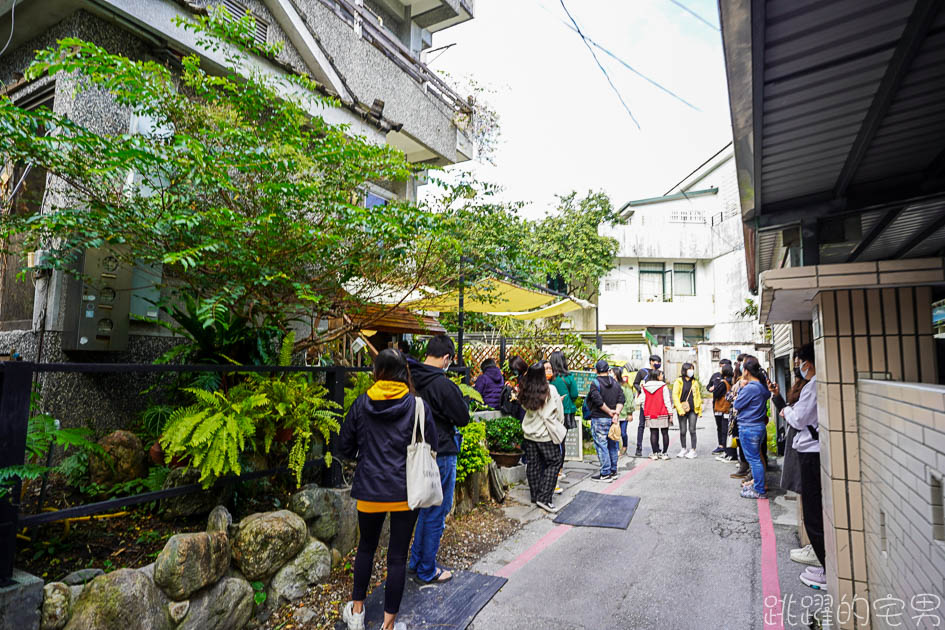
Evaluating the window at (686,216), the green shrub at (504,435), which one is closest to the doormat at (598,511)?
the green shrub at (504,435)

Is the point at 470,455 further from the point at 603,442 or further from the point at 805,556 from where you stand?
the point at 805,556

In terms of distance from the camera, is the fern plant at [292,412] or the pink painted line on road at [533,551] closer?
the fern plant at [292,412]

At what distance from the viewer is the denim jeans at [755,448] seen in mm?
7006

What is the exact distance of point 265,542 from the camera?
3738 mm

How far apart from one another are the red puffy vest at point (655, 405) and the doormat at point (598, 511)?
3.01 m

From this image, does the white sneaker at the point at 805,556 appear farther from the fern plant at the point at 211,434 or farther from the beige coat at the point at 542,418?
the fern plant at the point at 211,434

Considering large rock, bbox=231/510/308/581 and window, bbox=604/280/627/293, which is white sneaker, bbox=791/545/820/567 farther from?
window, bbox=604/280/627/293

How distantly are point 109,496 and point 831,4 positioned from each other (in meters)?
5.23

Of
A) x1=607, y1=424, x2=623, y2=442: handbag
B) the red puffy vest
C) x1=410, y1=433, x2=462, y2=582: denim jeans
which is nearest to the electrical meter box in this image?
x1=410, y1=433, x2=462, y2=582: denim jeans

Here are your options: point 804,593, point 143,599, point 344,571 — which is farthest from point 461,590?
point 804,593

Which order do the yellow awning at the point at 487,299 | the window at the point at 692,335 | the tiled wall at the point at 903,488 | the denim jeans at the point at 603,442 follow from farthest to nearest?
the window at the point at 692,335 → the denim jeans at the point at 603,442 → the yellow awning at the point at 487,299 → the tiled wall at the point at 903,488

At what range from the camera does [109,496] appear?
3969mm

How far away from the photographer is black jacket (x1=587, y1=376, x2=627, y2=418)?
7910mm

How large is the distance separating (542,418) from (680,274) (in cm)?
2442
